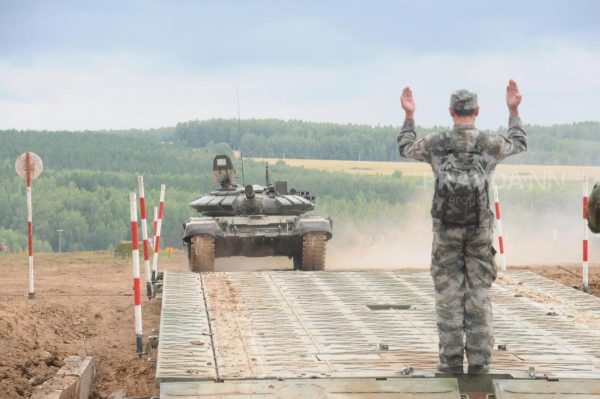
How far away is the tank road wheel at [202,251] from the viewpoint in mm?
20000

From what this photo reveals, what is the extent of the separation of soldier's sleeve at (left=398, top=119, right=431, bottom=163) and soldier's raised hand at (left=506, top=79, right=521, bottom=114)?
64 cm

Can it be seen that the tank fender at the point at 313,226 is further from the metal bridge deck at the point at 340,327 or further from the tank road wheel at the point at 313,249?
the metal bridge deck at the point at 340,327

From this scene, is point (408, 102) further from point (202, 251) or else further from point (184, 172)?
point (184, 172)

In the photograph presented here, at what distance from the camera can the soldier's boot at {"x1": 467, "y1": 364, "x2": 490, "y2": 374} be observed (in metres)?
8.84

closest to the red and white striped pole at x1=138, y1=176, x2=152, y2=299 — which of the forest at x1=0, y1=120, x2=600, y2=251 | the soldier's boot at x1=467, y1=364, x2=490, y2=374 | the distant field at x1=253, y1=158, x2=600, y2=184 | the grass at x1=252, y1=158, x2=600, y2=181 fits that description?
the soldier's boot at x1=467, y1=364, x2=490, y2=374

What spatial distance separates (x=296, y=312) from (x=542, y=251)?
2022 cm

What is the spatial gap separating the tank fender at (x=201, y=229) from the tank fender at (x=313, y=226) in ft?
3.87

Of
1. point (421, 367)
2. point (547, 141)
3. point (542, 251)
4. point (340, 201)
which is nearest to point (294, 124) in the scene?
point (340, 201)

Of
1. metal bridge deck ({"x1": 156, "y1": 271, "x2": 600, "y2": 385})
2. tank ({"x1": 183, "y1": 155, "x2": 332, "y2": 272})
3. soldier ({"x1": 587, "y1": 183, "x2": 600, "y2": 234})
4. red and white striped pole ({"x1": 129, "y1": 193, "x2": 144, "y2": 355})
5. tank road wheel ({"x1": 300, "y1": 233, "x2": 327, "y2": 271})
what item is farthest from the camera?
tank road wheel ({"x1": 300, "y1": 233, "x2": 327, "y2": 271})

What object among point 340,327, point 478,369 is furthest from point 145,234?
point 478,369

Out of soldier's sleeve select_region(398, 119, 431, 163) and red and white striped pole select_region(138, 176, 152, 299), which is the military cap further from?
red and white striped pole select_region(138, 176, 152, 299)

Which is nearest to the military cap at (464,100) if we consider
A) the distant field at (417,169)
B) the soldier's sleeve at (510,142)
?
the soldier's sleeve at (510,142)

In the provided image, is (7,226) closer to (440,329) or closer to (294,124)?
(294,124)

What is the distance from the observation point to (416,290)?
13.5m
